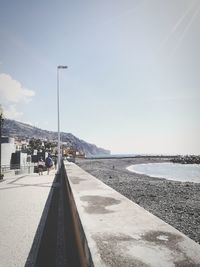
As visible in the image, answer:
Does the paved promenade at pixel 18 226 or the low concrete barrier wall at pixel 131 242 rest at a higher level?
the low concrete barrier wall at pixel 131 242

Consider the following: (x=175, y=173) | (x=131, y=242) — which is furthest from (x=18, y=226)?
(x=175, y=173)

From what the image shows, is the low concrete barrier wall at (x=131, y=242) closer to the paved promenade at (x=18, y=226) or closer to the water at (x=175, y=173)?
the paved promenade at (x=18, y=226)

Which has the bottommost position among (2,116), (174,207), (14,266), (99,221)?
(174,207)

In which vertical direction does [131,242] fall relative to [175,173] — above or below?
above

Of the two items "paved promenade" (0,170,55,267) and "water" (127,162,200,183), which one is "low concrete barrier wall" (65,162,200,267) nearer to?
"paved promenade" (0,170,55,267)

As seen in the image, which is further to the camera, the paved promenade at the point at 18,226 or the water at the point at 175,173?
the water at the point at 175,173

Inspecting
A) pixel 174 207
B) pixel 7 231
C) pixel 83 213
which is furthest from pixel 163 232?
pixel 174 207

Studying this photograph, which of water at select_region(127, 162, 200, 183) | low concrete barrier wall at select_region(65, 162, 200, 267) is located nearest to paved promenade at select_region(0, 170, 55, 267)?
low concrete barrier wall at select_region(65, 162, 200, 267)

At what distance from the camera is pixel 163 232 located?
304 cm

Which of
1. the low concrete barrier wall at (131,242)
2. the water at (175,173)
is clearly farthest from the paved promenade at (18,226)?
the water at (175,173)

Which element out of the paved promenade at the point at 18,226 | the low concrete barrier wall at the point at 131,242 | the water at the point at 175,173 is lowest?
the water at the point at 175,173

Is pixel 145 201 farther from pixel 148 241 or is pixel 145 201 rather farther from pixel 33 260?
A: pixel 148 241

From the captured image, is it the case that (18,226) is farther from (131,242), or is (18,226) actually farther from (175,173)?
(175,173)

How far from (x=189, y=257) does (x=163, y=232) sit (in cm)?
78
